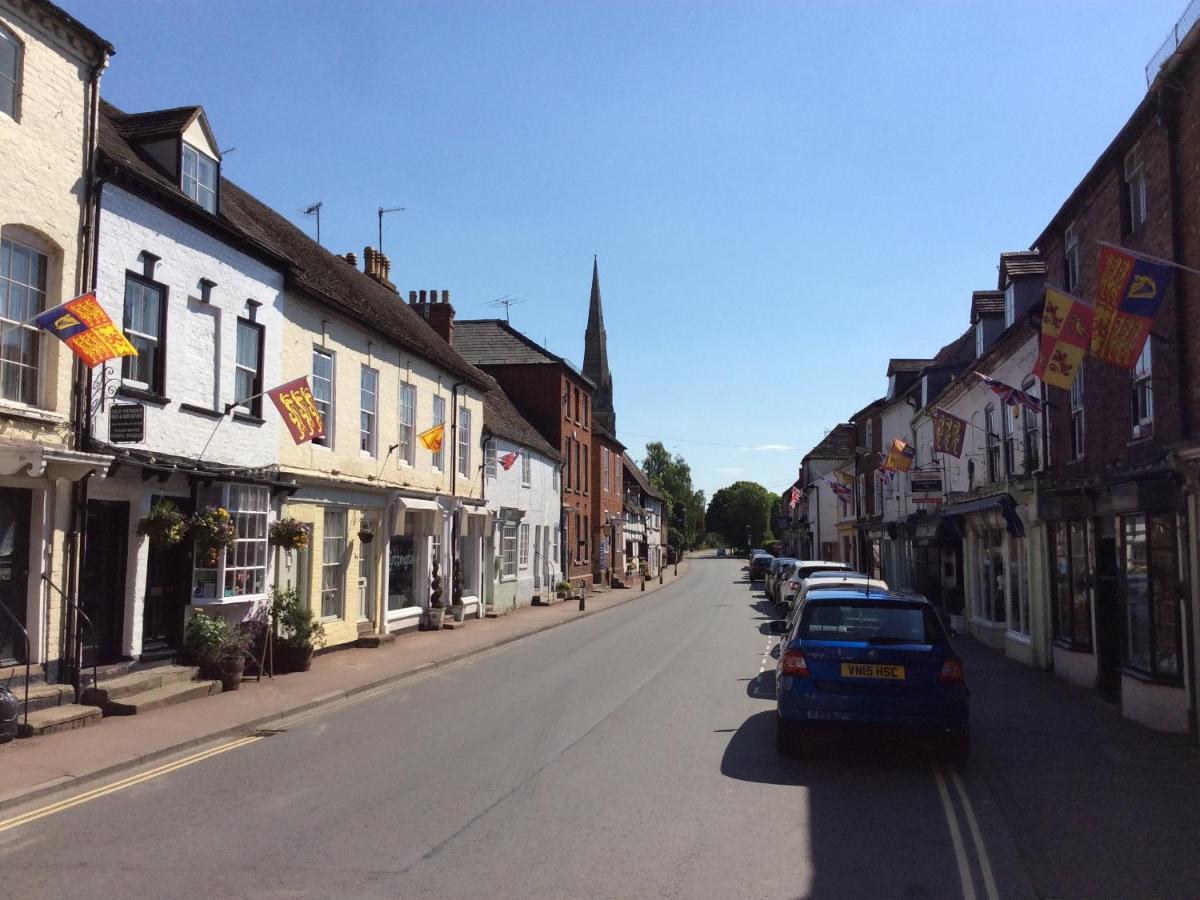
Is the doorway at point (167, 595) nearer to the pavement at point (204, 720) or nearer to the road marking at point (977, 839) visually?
the pavement at point (204, 720)

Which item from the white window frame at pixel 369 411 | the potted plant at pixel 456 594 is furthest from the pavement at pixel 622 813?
the potted plant at pixel 456 594

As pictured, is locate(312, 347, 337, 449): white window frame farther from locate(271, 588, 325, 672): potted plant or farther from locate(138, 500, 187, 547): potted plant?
locate(138, 500, 187, 547): potted plant

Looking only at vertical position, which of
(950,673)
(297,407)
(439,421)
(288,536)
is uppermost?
(439,421)

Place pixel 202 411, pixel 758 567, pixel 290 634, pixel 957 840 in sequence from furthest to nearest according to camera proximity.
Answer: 1. pixel 758 567
2. pixel 290 634
3. pixel 202 411
4. pixel 957 840

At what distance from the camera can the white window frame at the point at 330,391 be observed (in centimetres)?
1852

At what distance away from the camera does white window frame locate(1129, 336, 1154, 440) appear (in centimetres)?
1230

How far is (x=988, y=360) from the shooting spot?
21.1m

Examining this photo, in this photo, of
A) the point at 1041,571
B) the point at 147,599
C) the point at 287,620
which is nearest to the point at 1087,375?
the point at 1041,571

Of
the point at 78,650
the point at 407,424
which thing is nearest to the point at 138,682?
the point at 78,650

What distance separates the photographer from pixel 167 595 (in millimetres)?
13828

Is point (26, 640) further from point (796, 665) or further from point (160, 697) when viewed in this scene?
point (796, 665)

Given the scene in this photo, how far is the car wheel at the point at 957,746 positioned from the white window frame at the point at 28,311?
34.4 feet

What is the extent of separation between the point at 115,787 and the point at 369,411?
42.5ft

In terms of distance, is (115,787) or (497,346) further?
(497,346)
